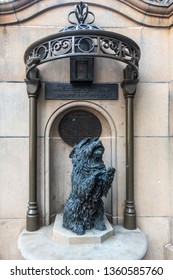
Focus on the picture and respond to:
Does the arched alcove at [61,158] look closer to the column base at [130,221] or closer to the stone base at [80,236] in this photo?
the column base at [130,221]

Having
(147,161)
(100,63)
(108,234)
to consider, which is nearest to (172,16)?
(100,63)

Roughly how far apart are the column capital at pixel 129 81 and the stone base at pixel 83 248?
8.12ft

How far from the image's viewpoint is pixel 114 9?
3.80 metres

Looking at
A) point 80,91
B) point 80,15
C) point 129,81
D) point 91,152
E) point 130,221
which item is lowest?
point 130,221

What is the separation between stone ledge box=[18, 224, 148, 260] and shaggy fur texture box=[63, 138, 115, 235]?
253mm

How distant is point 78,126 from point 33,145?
0.92m

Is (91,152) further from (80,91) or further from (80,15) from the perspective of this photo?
(80,15)

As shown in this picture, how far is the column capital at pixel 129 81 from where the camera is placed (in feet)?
11.7

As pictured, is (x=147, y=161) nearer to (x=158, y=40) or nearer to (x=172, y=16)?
(x=158, y=40)

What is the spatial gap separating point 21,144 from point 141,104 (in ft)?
7.87

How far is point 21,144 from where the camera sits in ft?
12.2

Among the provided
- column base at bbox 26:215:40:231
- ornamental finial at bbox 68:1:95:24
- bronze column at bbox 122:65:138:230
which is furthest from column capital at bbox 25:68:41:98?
column base at bbox 26:215:40:231

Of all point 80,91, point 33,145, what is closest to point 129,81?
point 80,91

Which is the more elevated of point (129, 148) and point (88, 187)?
point (129, 148)
